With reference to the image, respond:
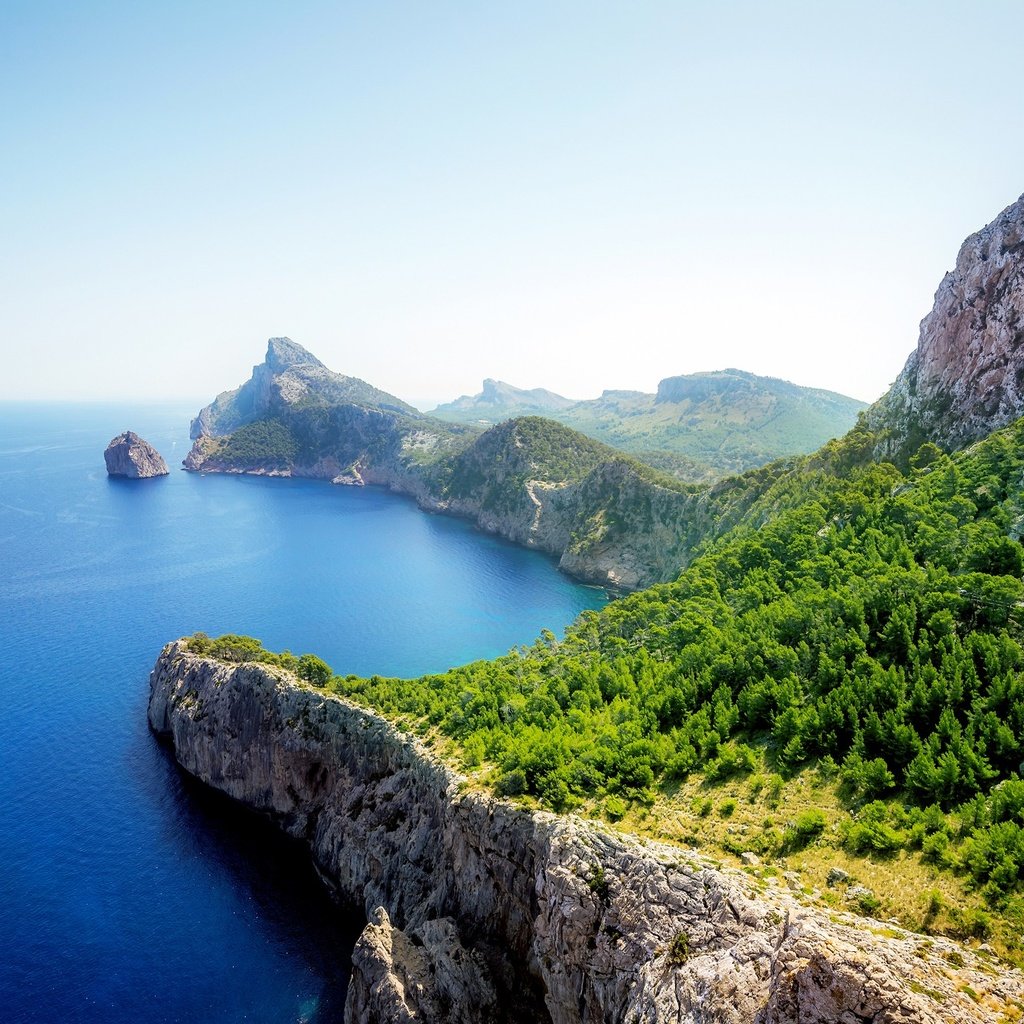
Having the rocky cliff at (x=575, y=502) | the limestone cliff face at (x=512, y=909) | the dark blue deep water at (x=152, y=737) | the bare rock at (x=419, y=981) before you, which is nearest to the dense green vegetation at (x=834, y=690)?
the limestone cliff face at (x=512, y=909)

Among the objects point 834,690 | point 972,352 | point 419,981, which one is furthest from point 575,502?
point 419,981

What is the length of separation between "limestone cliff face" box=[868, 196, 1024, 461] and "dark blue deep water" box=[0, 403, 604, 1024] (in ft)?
188

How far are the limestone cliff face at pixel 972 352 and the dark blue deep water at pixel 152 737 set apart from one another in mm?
57387

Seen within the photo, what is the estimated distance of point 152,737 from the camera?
222 ft

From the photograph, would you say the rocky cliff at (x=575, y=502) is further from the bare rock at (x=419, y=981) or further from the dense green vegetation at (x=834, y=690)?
the bare rock at (x=419, y=981)

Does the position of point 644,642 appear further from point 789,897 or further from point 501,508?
point 501,508

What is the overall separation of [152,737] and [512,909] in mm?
49104

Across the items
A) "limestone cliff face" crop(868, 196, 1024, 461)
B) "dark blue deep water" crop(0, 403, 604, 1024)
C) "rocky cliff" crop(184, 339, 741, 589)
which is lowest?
"dark blue deep water" crop(0, 403, 604, 1024)

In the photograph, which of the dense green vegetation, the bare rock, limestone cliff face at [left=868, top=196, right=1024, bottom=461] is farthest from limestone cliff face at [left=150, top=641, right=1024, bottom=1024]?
limestone cliff face at [left=868, top=196, right=1024, bottom=461]

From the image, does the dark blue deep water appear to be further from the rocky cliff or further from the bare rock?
the rocky cliff

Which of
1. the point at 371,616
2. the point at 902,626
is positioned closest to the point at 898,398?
the point at 902,626

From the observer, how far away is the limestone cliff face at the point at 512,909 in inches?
776

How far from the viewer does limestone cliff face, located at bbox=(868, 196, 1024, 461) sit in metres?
60.7

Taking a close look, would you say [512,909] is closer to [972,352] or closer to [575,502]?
[972,352]
